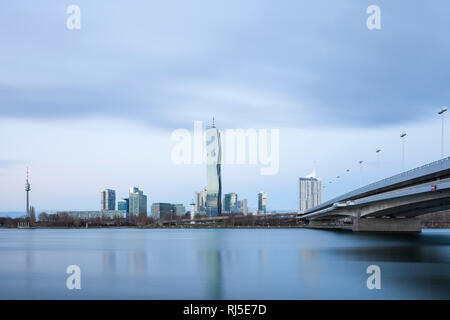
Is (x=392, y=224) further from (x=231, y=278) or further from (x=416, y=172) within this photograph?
(x=231, y=278)

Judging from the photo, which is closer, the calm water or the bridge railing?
the calm water

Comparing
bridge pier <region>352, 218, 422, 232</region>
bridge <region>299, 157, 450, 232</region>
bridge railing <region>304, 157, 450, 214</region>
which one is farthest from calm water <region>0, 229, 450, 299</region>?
bridge pier <region>352, 218, 422, 232</region>

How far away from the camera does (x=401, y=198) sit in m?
56.3

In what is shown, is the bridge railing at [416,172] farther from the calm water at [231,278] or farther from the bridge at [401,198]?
the calm water at [231,278]

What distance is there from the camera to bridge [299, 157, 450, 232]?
44.6 meters

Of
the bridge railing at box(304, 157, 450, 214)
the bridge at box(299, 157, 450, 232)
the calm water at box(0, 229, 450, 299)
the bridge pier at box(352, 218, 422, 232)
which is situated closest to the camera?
the calm water at box(0, 229, 450, 299)

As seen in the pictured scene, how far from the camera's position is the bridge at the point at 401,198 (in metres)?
44.6

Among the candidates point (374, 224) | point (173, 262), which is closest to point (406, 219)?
point (374, 224)

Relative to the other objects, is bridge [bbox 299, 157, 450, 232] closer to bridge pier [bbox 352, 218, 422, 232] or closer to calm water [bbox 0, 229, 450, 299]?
bridge pier [bbox 352, 218, 422, 232]

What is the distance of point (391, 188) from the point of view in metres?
60.4

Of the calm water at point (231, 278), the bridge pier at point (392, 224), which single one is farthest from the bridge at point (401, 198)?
the calm water at point (231, 278)

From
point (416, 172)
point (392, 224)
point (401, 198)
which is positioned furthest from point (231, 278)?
point (392, 224)
